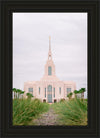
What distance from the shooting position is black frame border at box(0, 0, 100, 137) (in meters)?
1.69

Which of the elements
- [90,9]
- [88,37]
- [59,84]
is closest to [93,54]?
[88,37]

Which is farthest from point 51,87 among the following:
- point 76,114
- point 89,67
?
point 89,67

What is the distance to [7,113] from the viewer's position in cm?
171

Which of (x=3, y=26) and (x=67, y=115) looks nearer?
(x=3, y=26)

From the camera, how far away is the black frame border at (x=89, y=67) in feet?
5.55

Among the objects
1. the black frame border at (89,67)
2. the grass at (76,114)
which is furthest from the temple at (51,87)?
the black frame border at (89,67)

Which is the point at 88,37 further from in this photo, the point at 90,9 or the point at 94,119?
the point at 94,119

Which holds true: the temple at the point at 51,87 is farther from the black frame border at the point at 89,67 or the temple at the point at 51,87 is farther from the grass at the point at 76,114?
the black frame border at the point at 89,67

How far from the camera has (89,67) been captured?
5.79 feet

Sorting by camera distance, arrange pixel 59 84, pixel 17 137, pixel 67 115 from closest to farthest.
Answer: pixel 17 137 < pixel 67 115 < pixel 59 84

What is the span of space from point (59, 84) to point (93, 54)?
16.9 metres

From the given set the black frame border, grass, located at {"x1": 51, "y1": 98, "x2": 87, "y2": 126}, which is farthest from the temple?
the black frame border

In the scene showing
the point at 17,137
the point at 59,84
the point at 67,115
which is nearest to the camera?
the point at 17,137

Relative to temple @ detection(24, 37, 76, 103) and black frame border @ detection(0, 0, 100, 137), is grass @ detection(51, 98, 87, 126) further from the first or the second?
temple @ detection(24, 37, 76, 103)
